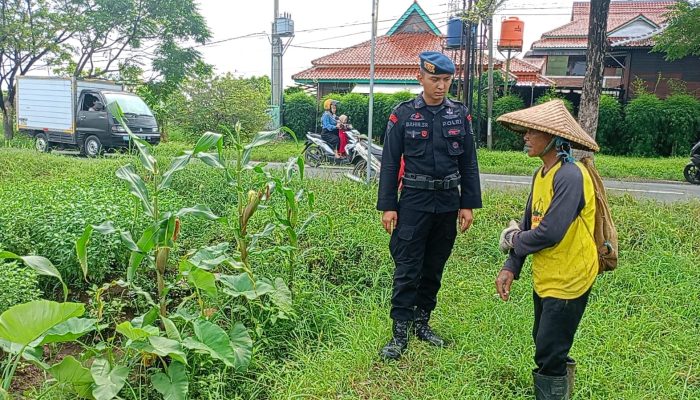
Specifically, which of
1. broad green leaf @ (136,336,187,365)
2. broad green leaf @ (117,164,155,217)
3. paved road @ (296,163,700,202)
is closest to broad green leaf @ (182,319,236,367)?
broad green leaf @ (136,336,187,365)

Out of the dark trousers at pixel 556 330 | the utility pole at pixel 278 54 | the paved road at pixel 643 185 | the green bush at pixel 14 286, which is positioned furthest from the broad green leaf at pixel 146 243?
the utility pole at pixel 278 54

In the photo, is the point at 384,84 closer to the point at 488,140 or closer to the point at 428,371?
the point at 488,140

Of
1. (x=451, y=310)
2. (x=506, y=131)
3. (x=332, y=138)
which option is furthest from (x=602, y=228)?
(x=506, y=131)

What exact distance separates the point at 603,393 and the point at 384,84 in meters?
18.5

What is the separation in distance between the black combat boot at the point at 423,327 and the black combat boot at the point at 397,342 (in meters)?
0.16

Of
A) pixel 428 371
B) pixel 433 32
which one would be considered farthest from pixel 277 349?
pixel 433 32

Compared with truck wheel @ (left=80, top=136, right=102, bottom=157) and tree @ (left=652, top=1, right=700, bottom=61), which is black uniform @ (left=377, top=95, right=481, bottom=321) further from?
tree @ (left=652, top=1, right=700, bottom=61)

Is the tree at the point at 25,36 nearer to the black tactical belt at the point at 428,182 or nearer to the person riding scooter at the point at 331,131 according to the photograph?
the person riding scooter at the point at 331,131

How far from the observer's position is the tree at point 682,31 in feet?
42.2

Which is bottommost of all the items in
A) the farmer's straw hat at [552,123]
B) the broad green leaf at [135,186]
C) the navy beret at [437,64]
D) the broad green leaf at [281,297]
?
the broad green leaf at [281,297]

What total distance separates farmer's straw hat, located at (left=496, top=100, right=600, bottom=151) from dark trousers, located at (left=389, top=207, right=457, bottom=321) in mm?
775

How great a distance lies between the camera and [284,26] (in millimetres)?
18953

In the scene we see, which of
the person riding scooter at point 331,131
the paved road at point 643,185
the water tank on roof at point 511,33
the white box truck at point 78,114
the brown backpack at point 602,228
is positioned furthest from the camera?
the water tank on roof at point 511,33

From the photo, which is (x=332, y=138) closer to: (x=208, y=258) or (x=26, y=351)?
(x=208, y=258)
